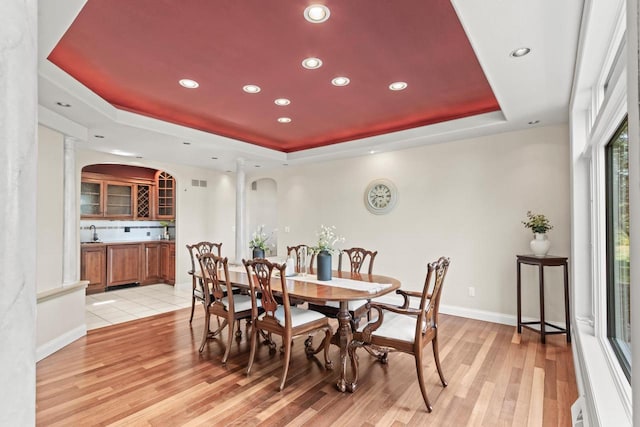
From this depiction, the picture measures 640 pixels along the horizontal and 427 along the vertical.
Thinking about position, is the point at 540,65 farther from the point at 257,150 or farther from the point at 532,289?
the point at 257,150

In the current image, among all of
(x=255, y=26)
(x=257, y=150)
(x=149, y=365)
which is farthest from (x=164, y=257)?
(x=255, y=26)

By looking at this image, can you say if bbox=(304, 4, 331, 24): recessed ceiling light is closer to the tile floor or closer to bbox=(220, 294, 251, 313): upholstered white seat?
bbox=(220, 294, 251, 313): upholstered white seat

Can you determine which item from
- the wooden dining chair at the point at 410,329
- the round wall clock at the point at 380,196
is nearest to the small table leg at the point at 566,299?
the wooden dining chair at the point at 410,329

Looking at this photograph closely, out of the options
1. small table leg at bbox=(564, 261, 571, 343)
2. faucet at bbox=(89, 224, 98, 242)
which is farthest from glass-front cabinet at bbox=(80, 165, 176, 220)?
small table leg at bbox=(564, 261, 571, 343)

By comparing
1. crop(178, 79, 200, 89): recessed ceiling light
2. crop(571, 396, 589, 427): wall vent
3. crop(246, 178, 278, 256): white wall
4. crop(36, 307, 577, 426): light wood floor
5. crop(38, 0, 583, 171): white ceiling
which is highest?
crop(178, 79, 200, 89): recessed ceiling light

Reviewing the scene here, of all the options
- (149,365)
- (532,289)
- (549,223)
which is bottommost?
(149,365)

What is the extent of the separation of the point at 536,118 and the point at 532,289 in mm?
2022

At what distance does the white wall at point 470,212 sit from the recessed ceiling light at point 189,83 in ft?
9.87

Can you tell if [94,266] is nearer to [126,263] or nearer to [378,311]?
[126,263]

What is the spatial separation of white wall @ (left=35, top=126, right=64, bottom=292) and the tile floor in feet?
3.00

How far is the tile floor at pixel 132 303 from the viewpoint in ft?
14.9

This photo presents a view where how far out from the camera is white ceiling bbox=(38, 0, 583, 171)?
1.83m

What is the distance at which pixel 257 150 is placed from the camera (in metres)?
5.48

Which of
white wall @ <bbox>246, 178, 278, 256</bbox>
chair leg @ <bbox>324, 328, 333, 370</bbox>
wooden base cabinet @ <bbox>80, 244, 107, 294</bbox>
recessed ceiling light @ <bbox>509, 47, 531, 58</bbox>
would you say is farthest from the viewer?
white wall @ <bbox>246, 178, 278, 256</bbox>
